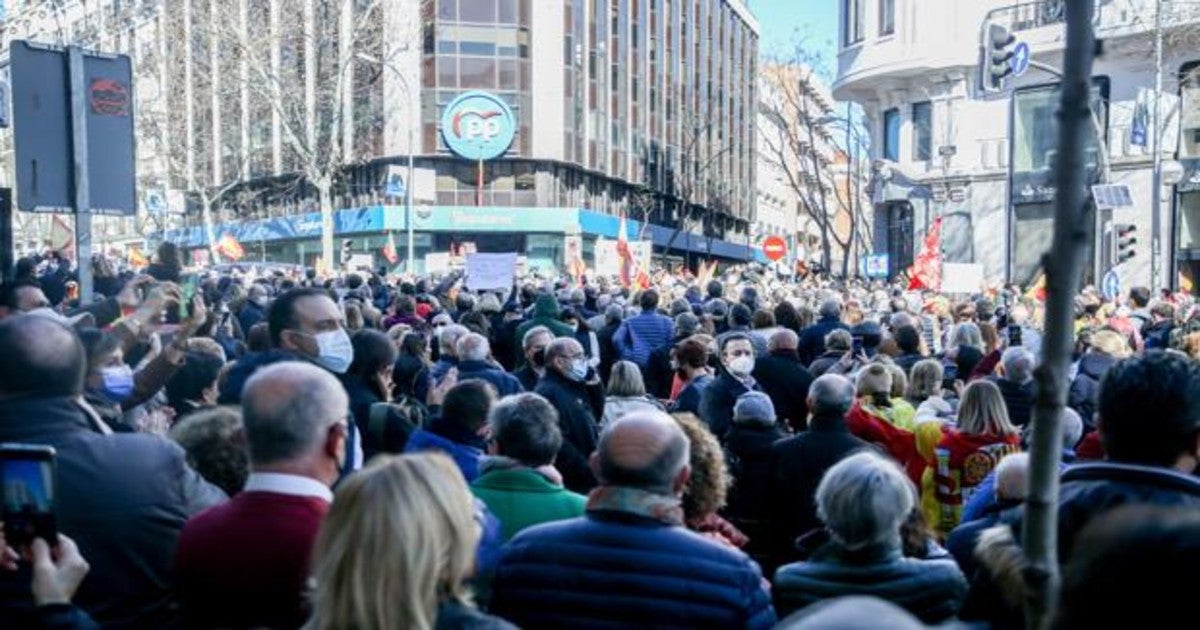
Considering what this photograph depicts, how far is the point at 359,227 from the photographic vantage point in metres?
52.5

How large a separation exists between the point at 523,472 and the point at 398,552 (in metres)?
2.01

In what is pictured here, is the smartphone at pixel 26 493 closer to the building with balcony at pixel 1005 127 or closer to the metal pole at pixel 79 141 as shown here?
the metal pole at pixel 79 141

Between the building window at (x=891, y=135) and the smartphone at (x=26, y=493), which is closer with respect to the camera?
the smartphone at (x=26, y=493)

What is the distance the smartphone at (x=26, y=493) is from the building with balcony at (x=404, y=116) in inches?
1398

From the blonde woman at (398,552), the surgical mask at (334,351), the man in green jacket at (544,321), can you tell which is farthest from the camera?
the man in green jacket at (544,321)

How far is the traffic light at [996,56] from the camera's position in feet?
59.5

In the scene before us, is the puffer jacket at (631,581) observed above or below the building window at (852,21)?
below

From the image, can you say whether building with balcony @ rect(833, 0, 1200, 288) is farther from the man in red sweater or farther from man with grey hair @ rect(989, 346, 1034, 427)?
the man in red sweater

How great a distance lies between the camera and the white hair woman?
346cm

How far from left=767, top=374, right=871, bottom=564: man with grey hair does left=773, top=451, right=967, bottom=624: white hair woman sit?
1896 mm

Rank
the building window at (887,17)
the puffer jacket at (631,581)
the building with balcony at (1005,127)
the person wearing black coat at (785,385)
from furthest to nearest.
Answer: the building window at (887,17) → the building with balcony at (1005,127) → the person wearing black coat at (785,385) → the puffer jacket at (631,581)

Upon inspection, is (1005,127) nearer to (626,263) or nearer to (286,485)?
(626,263)

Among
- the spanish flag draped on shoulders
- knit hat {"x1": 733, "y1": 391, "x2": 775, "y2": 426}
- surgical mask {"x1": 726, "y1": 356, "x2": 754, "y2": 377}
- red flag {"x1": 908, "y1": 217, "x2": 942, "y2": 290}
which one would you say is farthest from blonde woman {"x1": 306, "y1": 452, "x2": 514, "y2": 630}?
red flag {"x1": 908, "y1": 217, "x2": 942, "y2": 290}

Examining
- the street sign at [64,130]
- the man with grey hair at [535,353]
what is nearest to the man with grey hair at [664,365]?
the man with grey hair at [535,353]
